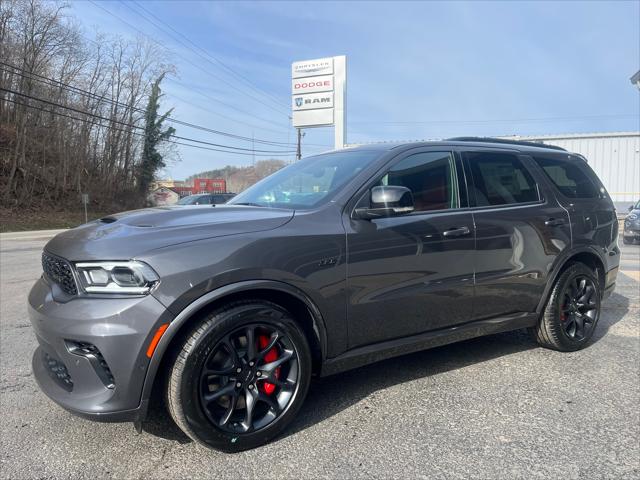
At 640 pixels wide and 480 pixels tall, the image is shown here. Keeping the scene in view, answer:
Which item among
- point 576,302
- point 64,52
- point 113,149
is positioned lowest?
point 576,302

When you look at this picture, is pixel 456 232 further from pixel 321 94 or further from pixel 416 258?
pixel 321 94

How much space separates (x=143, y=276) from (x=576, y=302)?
3.72 metres

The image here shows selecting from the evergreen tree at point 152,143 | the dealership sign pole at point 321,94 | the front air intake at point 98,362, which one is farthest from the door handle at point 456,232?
the evergreen tree at point 152,143

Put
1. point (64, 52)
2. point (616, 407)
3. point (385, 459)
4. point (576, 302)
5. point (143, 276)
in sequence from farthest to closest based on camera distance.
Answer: point (64, 52) < point (576, 302) < point (616, 407) < point (385, 459) < point (143, 276)

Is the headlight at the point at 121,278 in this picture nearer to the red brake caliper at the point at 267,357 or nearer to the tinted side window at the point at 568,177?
the red brake caliper at the point at 267,357

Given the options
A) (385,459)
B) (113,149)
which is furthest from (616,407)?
(113,149)

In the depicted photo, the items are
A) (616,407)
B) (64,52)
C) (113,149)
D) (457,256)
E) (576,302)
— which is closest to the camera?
(616,407)

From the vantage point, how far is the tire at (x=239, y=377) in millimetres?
2430

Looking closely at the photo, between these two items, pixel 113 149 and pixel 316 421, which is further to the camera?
pixel 113 149

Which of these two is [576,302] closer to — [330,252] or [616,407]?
[616,407]

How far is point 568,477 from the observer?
7.77 feet

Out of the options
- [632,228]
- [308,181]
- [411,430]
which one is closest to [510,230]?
[308,181]

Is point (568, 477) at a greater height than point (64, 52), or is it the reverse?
point (64, 52)

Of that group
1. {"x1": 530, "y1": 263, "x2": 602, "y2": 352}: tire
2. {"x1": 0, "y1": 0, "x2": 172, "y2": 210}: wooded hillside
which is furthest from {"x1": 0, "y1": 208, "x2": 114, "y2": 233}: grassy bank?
{"x1": 530, "y1": 263, "x2": 602, "y2": 352}: tire
